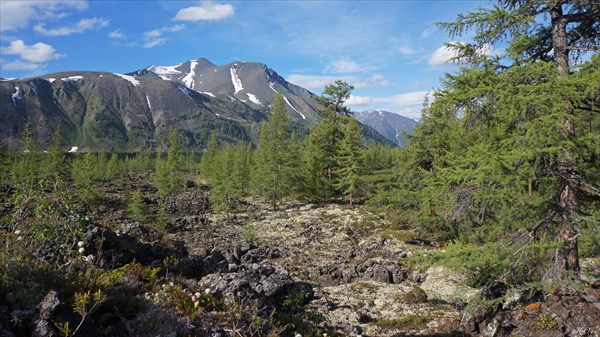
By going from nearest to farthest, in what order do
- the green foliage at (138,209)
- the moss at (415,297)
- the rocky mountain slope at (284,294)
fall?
the rocky mountain slope at (284,294) → the moss at (415,297) → the green foliage at (138,209)

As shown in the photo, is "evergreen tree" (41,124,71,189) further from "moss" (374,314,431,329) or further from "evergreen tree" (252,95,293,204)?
"moss" (374,314,431,329)

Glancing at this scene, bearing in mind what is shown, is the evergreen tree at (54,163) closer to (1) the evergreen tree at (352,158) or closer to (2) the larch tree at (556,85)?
(1) the evergreen tree at (352,158)

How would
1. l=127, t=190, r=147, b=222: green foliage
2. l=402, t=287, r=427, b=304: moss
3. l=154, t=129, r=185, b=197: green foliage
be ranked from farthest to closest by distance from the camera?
l=154, t=129, r=185, b=197: green foliage, l=127, t=190, r=147, b=222: green foliage, l=402, t=287, r=427, b=304: moss

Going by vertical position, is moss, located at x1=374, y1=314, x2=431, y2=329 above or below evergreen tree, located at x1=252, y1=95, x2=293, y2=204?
below

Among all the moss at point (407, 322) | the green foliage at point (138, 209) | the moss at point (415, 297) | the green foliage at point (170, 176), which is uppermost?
the green foliage at point (170, 176)

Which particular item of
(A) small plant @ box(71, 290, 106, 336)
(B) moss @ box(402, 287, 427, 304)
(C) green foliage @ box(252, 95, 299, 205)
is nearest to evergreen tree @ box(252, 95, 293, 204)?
(C) green foliage @ box(252, 95, 299, 205)

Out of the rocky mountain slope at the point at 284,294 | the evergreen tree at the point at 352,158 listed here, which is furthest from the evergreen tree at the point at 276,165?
the rocky mountain slope at the point at 284,294

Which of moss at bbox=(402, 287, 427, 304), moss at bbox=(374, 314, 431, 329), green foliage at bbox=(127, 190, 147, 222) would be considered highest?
green foliage at bbox=(127, 190, 147, 222)

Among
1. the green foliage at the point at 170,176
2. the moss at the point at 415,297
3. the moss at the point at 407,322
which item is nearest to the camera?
the moss at the point at 407,322

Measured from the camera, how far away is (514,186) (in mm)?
8586

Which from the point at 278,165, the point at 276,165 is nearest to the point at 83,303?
the point at 276,165

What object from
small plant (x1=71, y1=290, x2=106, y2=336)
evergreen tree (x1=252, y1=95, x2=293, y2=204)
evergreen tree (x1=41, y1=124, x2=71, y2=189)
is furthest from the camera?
evergreen tree (x1=41, y1=124, x2=71, y2=189)

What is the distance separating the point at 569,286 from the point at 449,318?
200 inches

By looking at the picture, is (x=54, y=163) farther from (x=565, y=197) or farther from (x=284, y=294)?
(x=565, y=197)
